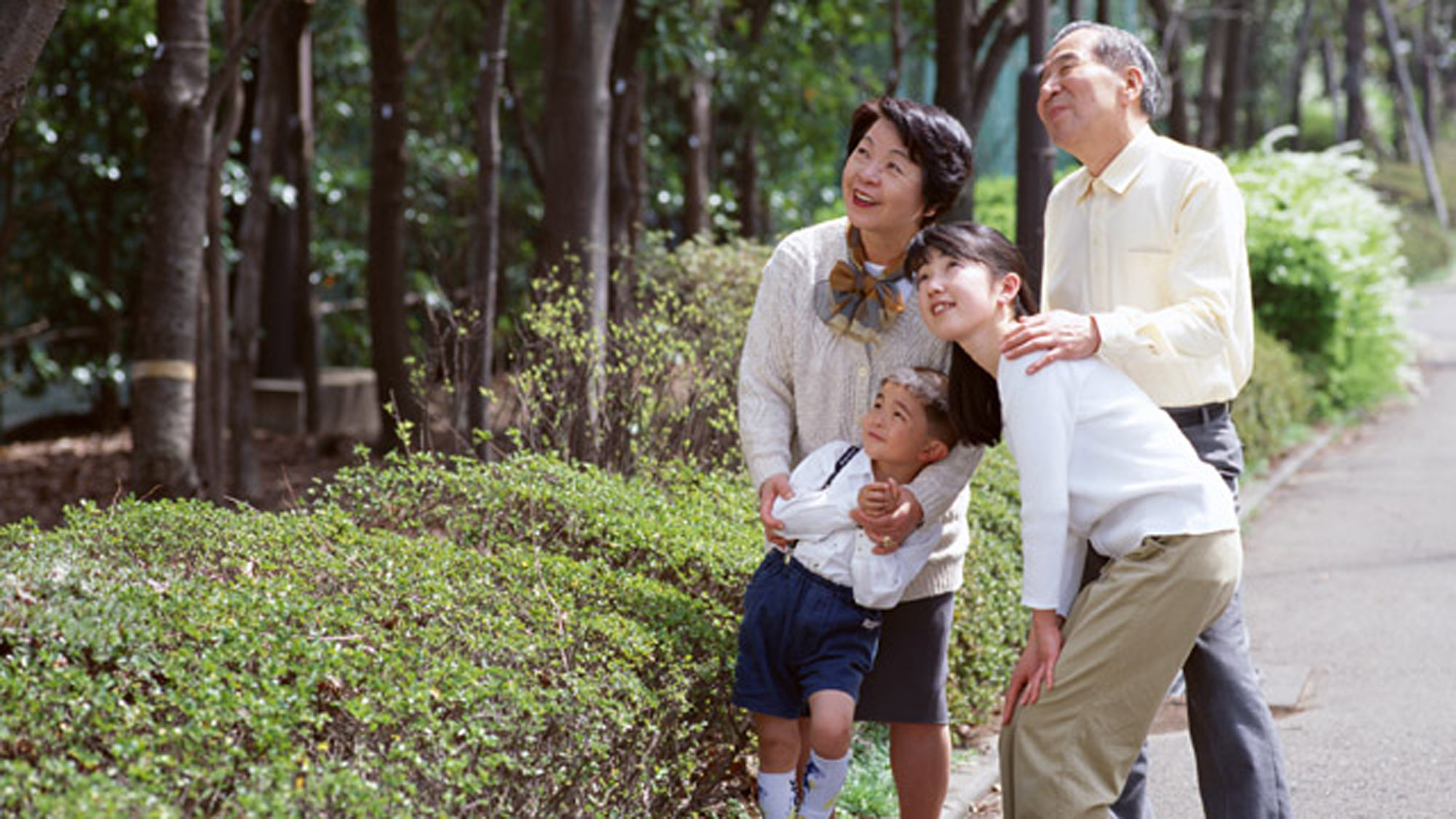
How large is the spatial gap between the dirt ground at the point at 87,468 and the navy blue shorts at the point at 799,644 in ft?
25.9

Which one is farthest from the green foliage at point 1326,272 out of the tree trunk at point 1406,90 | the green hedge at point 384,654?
the tree trunk at point 1406,90

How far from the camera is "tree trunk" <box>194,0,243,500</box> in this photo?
1025 centimetres

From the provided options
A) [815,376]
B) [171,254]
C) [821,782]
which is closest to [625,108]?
[171,254]

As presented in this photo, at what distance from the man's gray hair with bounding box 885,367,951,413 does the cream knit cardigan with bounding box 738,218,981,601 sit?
10 centimetres

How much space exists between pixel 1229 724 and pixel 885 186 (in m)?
1.41

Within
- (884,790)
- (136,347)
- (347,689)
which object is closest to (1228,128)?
(136,347)

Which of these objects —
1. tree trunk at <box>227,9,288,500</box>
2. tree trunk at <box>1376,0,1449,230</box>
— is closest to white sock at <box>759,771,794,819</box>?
tree trunk at <box>227,9,288,500</box>

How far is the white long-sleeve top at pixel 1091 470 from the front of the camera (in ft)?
12.0

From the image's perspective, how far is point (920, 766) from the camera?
4.38 metres

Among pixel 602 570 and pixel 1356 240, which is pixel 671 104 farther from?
pixel 602 570

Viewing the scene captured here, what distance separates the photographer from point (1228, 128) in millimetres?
31078

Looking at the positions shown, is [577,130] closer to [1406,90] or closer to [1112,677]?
[1112,677]

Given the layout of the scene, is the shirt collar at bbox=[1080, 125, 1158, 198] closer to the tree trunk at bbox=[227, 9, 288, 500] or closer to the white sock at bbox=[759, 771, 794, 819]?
the white sock at bbox=[759, 771, 794, 819]

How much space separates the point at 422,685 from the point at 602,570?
129 centimetres
